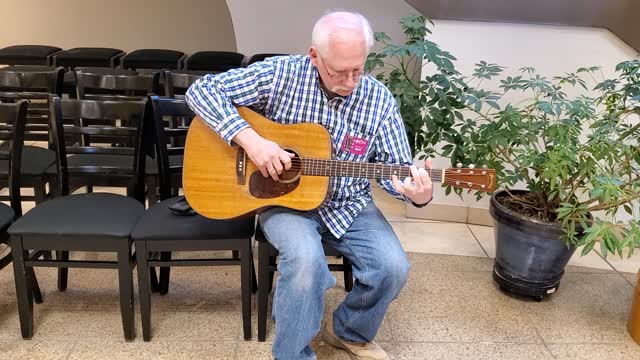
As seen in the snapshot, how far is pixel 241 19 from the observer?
459 cm

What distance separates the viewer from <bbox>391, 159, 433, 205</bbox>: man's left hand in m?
1.64

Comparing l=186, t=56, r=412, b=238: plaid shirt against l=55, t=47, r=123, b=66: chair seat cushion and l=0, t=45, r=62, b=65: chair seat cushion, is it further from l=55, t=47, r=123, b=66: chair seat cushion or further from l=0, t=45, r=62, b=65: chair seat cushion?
l=0, t=45, r=62, b=65: chair seat cushion

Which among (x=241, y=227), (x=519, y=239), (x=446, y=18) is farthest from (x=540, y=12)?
(x=241, y=227)

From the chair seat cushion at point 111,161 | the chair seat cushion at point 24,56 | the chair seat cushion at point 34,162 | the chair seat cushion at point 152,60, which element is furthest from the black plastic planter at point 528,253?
the chair seat cushion at point 24,56

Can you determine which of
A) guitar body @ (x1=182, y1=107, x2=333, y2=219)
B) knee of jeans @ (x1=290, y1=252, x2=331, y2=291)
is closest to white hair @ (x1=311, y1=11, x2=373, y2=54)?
guitar body @ (x1=182, y1=107, x2=333, y2=219)

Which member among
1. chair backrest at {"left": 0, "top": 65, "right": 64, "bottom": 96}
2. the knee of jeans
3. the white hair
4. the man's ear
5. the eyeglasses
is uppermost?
the white hair

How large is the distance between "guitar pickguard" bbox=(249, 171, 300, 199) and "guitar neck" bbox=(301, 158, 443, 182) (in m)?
0.07

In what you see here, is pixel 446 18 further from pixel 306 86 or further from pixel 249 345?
pixel 249 345

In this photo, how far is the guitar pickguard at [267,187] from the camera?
175 cm

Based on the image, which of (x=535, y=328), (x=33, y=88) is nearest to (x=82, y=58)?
(x=33, y=88)

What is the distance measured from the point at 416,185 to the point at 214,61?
2718mm

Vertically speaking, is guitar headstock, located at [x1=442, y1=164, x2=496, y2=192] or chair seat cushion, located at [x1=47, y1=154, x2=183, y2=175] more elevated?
guitar headstock, located at [x1=442, y1=164, x2=496, y2=192]

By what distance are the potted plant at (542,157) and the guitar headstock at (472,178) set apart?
0.46m

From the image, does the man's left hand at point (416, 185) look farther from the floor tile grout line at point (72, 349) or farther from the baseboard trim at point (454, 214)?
the baseboard trim at point (454, 214)
